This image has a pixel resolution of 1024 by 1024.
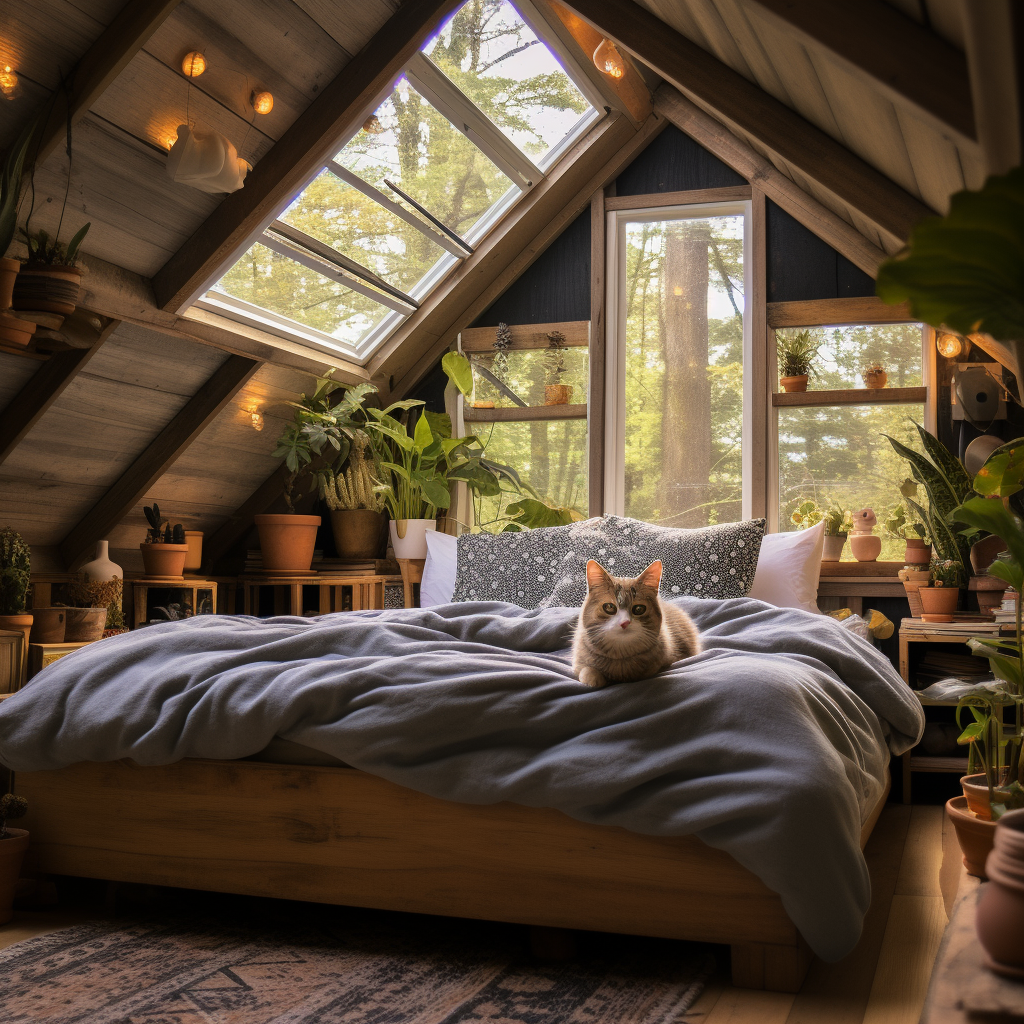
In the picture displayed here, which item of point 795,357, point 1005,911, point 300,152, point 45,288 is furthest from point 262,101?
point 1005,911

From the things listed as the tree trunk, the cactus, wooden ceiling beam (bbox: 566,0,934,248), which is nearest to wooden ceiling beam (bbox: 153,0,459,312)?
wooden ceiling beam (bbox: 566,0,934,248)

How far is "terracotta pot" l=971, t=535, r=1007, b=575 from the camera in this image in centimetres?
380

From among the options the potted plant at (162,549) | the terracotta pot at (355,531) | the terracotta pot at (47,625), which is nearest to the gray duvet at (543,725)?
the terracotta pot at (47,625)

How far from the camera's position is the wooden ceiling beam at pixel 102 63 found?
2678mm

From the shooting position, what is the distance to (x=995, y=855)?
92 cm

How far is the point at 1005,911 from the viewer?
0.87 m

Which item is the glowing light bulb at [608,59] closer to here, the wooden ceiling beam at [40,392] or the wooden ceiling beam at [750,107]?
the wooden ceiling beam at [750,107]

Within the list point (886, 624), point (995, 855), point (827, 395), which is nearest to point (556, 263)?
point (827, 395)

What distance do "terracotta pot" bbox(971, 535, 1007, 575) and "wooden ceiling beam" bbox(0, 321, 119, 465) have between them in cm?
318

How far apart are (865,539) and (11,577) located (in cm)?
319

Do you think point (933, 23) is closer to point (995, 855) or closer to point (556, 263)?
point (995, 855)

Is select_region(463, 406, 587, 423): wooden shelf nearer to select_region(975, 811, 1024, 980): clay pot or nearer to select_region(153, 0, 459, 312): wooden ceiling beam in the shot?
select_region(153, 0, 459, 312): wooden ceiling beam

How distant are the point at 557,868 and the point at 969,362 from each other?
3.18 meters

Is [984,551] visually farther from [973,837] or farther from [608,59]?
[608,59]
